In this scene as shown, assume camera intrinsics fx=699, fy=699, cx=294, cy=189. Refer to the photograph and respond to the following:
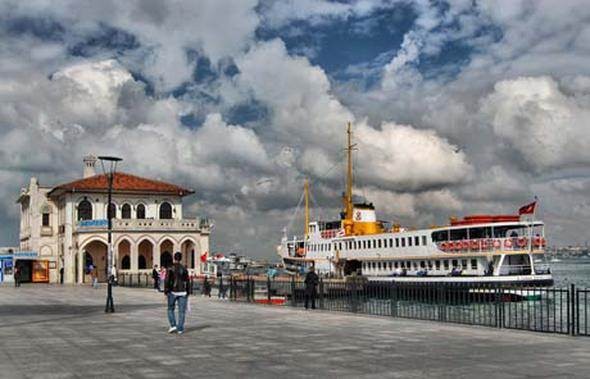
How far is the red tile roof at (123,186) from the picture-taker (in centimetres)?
6425

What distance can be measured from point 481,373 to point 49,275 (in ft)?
204

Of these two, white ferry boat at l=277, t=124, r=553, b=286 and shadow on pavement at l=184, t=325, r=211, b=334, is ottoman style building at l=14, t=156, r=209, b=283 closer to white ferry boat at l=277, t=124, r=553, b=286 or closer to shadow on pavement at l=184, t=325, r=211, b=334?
white ferry boat at l=277, t=124, r=553, b=286

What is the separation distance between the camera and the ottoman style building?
61.5 meters

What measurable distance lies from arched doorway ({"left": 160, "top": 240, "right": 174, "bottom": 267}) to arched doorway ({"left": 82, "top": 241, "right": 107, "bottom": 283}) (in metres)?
5.21

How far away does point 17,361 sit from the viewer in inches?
462

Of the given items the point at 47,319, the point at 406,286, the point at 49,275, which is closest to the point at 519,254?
the point at 406,286

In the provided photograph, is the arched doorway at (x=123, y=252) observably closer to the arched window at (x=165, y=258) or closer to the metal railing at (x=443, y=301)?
the arched window at (x=165, y=258)

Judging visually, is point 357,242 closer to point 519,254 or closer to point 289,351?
point 519,254

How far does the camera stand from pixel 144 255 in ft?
214

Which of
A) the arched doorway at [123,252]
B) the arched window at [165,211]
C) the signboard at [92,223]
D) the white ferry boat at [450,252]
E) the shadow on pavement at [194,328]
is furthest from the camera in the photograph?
the arched window at [165,211]

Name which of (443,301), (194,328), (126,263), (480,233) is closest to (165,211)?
(126,263)

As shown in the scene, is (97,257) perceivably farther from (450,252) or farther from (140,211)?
(450,252)

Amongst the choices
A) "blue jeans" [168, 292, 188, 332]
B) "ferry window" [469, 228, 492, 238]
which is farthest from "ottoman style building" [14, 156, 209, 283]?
"blue jeans" [168, 292, 188, 332]

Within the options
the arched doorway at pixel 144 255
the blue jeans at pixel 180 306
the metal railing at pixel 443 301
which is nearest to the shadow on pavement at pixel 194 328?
the blue jeans at pixel 180 306
